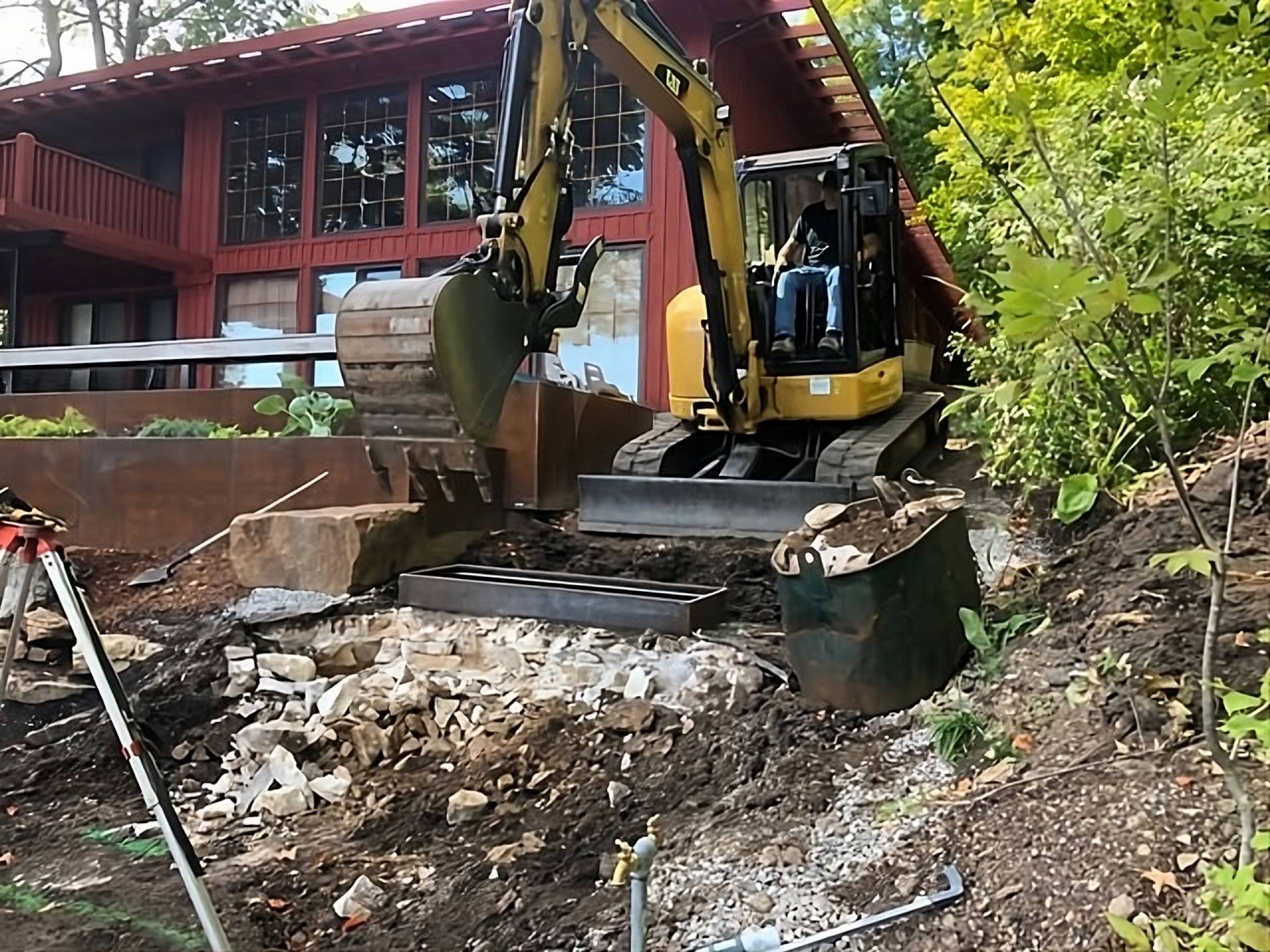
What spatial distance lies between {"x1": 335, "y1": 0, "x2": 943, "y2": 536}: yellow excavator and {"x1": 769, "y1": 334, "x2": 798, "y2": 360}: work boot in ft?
0.08

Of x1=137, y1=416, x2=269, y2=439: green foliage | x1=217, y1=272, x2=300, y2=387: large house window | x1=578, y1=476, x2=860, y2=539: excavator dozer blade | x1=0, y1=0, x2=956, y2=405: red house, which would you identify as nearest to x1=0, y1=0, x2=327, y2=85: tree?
x1=0, y1=0, x2=956, y2=405: red house

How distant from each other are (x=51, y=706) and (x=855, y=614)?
3884mm

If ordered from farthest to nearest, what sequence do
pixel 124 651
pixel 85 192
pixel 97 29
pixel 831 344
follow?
pixel 97 29
pixel 85 192
pixel 831 344
pixel 124 651

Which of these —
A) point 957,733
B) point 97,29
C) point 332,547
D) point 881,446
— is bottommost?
point 957,733

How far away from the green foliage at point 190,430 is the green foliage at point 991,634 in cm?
525

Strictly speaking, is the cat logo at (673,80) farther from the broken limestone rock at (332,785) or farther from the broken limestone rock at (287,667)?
the broken limestone rock at (332,785)

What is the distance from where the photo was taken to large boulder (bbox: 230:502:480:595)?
5.86 m

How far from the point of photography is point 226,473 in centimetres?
694

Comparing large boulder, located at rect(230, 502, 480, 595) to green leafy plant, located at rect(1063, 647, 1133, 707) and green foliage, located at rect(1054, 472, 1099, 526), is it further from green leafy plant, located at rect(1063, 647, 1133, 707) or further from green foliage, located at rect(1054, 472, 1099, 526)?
green foliage, located at rect(1054, 472, 1099, 526)

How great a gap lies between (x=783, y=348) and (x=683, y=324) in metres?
0.71

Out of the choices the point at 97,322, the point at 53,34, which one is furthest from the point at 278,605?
the point at 53,34

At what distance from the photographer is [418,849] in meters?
3.62

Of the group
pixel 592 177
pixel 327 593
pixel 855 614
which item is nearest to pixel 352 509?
pixel 327 593

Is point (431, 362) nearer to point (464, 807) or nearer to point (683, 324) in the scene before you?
point (464, 807)
